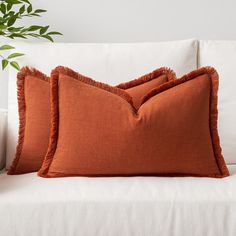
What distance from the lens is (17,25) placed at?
7.33 ft

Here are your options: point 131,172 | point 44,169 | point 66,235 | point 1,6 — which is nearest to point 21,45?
point 1,6

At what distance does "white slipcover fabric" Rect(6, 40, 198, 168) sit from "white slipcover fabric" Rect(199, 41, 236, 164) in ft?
0.23

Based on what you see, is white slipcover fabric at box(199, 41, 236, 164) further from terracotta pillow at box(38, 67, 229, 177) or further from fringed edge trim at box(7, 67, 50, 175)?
fringed edge trim at box(7, 67, 50, 175)

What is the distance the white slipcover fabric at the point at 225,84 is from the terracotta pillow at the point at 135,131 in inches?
10.2

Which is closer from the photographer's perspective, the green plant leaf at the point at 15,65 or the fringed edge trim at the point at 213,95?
the fringed edge trim at the point at 213,95

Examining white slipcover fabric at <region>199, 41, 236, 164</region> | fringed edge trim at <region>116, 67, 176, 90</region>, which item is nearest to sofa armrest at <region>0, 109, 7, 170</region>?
fringed edge trim at <region>116, 67, 176, 90</region>

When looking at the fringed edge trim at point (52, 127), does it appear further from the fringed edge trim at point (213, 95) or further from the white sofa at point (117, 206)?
the fringed edge trim at point (213, 95)

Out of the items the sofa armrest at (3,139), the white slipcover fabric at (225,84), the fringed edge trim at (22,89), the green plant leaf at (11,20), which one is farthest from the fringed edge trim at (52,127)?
the white slipcover fabric at (225,84)

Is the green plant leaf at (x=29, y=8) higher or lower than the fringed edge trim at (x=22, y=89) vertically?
higher

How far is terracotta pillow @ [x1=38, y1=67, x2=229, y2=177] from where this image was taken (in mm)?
1528

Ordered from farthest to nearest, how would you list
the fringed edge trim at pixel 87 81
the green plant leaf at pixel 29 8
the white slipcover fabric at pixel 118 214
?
the green plant leaf at pixel 29 8
the fringed edge trim at pixel 87 81
the white slipcover fabric at pixel 118 214

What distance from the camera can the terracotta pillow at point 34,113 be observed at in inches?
66.0

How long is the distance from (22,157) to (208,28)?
3.49 feet

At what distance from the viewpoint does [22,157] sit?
168 cm
